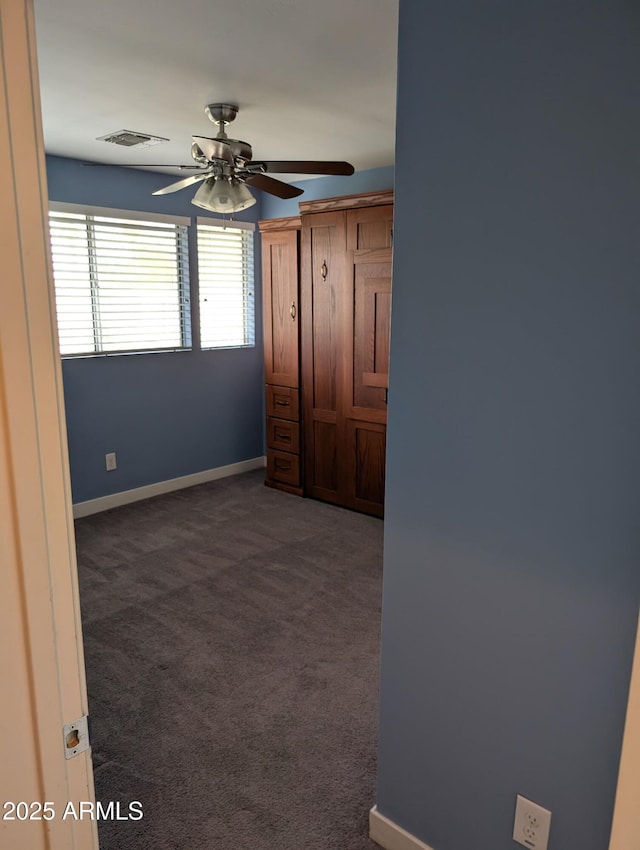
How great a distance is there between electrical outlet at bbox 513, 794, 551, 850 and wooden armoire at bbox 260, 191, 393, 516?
279 cm

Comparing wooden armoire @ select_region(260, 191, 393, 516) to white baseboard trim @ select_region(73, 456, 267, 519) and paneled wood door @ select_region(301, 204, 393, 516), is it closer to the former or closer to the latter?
paneled wood door @ select_region(301, 204, 393, 516)

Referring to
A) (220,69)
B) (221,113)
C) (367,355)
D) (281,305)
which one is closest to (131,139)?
(221,113)

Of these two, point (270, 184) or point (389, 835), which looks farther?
point (270, 184)

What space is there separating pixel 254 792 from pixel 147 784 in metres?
0.36

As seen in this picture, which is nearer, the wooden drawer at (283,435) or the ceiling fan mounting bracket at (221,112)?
the ceiling fan mounting bracket at (221,112)

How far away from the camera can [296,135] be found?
3.54 m

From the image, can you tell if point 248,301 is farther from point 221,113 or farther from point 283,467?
point 221,113

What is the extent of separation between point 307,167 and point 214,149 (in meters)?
0.43

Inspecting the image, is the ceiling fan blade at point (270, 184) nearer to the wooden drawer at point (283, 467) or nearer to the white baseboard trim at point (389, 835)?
the wooden drawer at point (283, 467)

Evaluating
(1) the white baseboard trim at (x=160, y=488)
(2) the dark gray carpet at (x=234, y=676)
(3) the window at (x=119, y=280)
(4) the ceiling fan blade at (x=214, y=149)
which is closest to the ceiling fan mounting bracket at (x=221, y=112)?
(4) the ceiling fan blade at (x=214, y=149)

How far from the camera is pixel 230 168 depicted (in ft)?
9.64

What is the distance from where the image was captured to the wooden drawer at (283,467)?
485 centimetres

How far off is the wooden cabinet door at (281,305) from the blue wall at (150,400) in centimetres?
61

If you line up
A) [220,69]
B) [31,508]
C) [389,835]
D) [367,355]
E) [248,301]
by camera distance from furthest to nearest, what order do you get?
1. [248,301]
2. [367,355]
3. [220,69]
4. [389,835]
5. [31,508]
